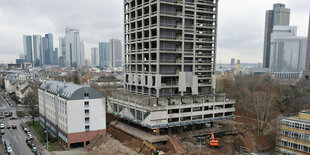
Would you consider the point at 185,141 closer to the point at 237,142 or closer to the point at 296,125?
the point at 237,142

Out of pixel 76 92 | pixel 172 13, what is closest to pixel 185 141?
pixel 76 92

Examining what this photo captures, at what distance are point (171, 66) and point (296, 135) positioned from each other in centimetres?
3505

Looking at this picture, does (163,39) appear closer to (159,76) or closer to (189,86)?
(159,76)

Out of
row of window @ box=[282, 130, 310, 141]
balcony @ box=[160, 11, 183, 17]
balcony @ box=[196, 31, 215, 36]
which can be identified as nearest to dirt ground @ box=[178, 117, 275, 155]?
row of window @ box=[282, 130, 310, 141]

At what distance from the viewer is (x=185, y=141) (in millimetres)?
55344

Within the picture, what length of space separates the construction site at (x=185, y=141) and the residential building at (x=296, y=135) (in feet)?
31.9

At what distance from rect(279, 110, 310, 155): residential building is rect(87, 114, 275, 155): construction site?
382 inches

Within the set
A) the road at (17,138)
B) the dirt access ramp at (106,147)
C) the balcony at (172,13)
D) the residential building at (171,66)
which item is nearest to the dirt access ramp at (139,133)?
the residential building at (171,66)

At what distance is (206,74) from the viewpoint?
2832 inches

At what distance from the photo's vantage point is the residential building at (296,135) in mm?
46750

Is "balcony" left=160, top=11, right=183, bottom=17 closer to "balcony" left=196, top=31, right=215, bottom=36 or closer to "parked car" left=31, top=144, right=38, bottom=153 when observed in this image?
"balcony" left=196, top=31, right=215, bottom=36

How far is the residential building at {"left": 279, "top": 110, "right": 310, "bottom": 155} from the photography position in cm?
4675

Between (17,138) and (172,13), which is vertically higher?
(172,13)

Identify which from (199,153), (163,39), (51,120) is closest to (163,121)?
(199,153)
